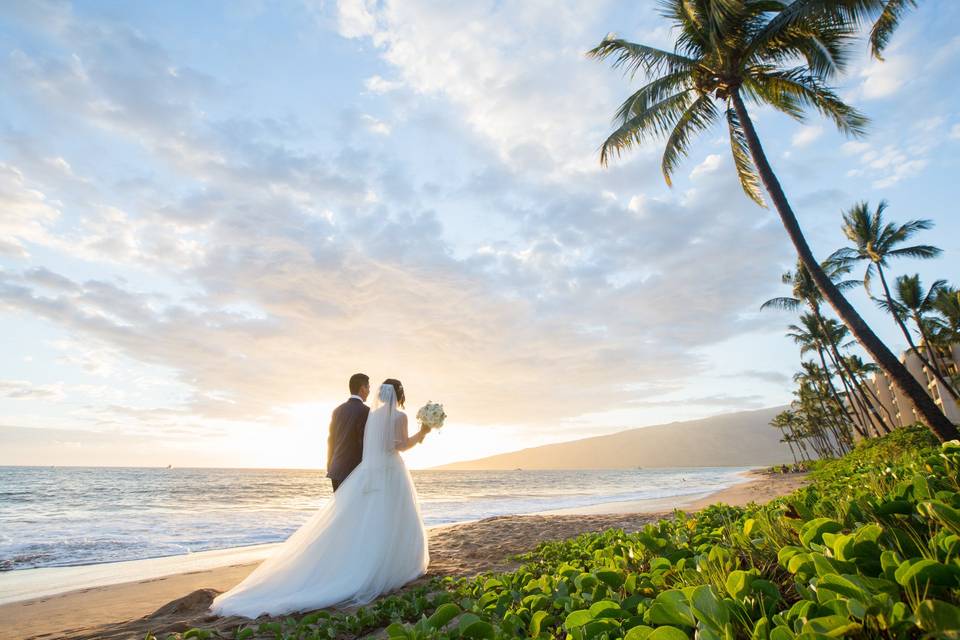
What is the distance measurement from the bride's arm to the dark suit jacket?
0.49 m

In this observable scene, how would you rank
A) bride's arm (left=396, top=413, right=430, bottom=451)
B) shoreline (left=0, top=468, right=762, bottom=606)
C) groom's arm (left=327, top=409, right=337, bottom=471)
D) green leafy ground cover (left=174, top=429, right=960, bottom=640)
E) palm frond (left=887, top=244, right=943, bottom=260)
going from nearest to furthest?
green leafy ground cover (left=174, top=429, right=960, bottom=640) → bride's arm (left=396, top=413, right=430, bottom=451) → groom's arm (left=327, top=409, right=337, bottom=471) → shoreline (left=0, top=468, right=762, bottom=606) → palm frond (left=887, top=244, right=943, bottom=260)

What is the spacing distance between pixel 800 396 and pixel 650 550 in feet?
195

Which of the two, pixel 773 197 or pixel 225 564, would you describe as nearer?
pixel 225 564

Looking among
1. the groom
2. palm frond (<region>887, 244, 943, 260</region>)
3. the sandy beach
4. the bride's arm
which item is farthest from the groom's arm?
palm frond (<region>887, 244, 943, 260</region>)

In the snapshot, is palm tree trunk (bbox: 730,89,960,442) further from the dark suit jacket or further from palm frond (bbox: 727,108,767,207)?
the dark suit jacket

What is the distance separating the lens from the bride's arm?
5.45 metres

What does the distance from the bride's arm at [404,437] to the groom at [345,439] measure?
0.51 meters

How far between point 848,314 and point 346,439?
28.9 ft

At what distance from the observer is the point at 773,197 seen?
31.8 ft

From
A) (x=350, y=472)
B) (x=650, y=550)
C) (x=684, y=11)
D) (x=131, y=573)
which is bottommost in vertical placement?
(x=131, y=573)

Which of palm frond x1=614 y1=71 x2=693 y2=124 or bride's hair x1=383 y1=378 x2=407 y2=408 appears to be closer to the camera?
bride's hair x1=383 y1=378 x2=407 y2=408

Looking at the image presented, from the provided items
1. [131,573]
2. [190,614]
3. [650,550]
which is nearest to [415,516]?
[190,614]

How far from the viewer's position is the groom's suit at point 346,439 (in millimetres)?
5660

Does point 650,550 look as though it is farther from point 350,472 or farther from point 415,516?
point 350,472
